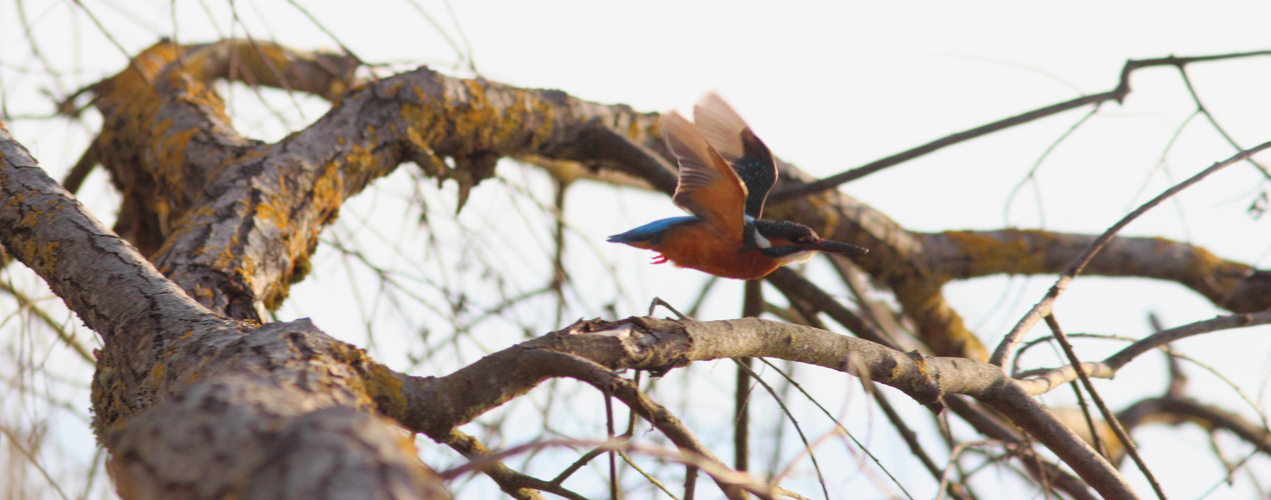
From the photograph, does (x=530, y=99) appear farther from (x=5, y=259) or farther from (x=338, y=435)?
(x=338, y=435)

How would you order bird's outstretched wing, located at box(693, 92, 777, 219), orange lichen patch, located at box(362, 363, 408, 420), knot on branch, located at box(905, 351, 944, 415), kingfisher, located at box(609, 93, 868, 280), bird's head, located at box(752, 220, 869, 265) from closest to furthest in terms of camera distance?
orange lichen patch, located at box(362, 363, 408, 420)
knot on branch, located at box(905, 351, 944, 415)
kingfisher, located at box(609, 93, 868, 280)
bird's head, located at box(752, 220, 869, 265)
bird's outstretched wing, located at box(693, 92, 777, 219)

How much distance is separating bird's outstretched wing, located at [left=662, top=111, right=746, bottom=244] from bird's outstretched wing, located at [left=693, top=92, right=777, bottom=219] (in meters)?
0.20

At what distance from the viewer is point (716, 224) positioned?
8.04ft

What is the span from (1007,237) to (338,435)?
12.2ft

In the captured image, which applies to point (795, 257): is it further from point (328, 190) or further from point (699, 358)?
point (328, 190)

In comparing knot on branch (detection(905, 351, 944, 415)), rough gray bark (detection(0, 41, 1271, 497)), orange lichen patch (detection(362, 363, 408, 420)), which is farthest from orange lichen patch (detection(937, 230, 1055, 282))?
orange lichen patch (detection(362, 363, 408, 420))

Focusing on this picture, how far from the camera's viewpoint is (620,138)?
10.3 ft

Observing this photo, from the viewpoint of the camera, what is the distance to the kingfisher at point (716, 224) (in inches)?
92.1

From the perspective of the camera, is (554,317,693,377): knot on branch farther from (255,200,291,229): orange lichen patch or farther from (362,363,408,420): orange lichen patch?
(255,200,291,229): orange lichen patch

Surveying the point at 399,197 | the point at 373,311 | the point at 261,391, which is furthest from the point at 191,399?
the point at 399,197

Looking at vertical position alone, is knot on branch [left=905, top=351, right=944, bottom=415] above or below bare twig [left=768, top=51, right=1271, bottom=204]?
below

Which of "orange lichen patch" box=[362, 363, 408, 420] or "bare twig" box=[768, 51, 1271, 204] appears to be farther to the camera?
"bare twig" box=[768, 51, 1271, 204]

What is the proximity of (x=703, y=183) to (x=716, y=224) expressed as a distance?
0.14 metres

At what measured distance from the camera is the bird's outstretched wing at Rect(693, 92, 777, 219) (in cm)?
258
